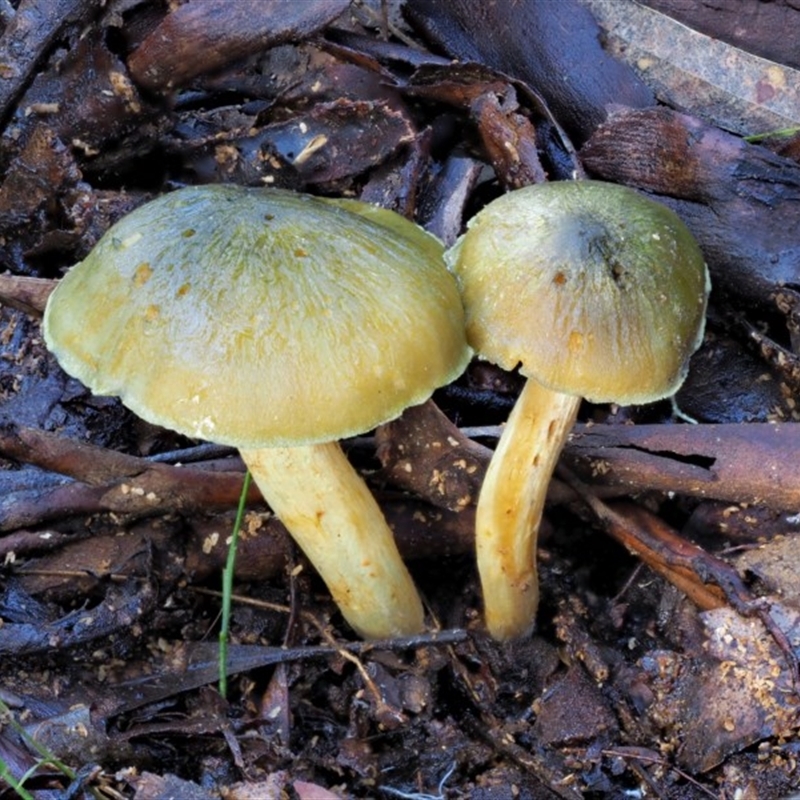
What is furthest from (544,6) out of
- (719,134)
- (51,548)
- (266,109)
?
(51,548)

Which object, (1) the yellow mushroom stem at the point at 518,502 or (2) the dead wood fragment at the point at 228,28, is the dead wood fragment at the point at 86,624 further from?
(2) the dead wood fragment at the point at 228,28

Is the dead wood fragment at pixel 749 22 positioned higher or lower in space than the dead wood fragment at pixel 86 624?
higher

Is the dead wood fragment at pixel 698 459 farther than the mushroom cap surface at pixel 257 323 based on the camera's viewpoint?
Yes

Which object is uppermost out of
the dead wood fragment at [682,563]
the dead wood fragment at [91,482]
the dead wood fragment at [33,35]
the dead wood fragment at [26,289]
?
the dead wood fragment at [33,35]

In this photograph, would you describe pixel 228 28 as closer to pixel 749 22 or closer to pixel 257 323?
pixel 257 323

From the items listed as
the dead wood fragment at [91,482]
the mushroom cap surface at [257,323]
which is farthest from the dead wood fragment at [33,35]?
the mushroom cap surface at [257,323]

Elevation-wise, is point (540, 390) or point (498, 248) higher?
point (498, 248)

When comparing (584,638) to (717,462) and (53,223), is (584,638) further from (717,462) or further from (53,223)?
(53,223)
